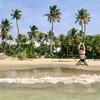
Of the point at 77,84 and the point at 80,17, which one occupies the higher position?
the point at 80,17

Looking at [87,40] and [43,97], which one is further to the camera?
[87,40]

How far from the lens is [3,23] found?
103062 mm

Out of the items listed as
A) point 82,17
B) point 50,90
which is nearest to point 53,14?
point 82,17

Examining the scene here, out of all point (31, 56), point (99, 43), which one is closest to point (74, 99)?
point (31, 56)

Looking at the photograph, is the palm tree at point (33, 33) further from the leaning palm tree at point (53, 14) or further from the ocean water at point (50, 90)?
the ocean water at point (50, 90)

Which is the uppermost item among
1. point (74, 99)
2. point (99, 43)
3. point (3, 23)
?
point (3, 23)

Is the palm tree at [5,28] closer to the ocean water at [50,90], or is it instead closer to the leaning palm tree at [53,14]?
the leaning palm tree at [53,14]

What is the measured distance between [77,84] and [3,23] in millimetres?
90274

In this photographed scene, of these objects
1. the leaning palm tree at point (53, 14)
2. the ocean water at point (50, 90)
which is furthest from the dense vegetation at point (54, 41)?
the ocean water at point (50, 90)

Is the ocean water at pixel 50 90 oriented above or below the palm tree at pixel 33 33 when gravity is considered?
below

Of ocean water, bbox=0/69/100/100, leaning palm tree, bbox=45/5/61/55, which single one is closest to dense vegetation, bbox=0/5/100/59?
leaning palm tree, bbox=45/5/61/55

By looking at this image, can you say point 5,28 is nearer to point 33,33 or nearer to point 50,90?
point 33,33

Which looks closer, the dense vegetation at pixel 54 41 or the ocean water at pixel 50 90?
the ocean water at pixel 50 90

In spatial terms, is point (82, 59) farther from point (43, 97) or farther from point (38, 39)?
point (38, 39)
